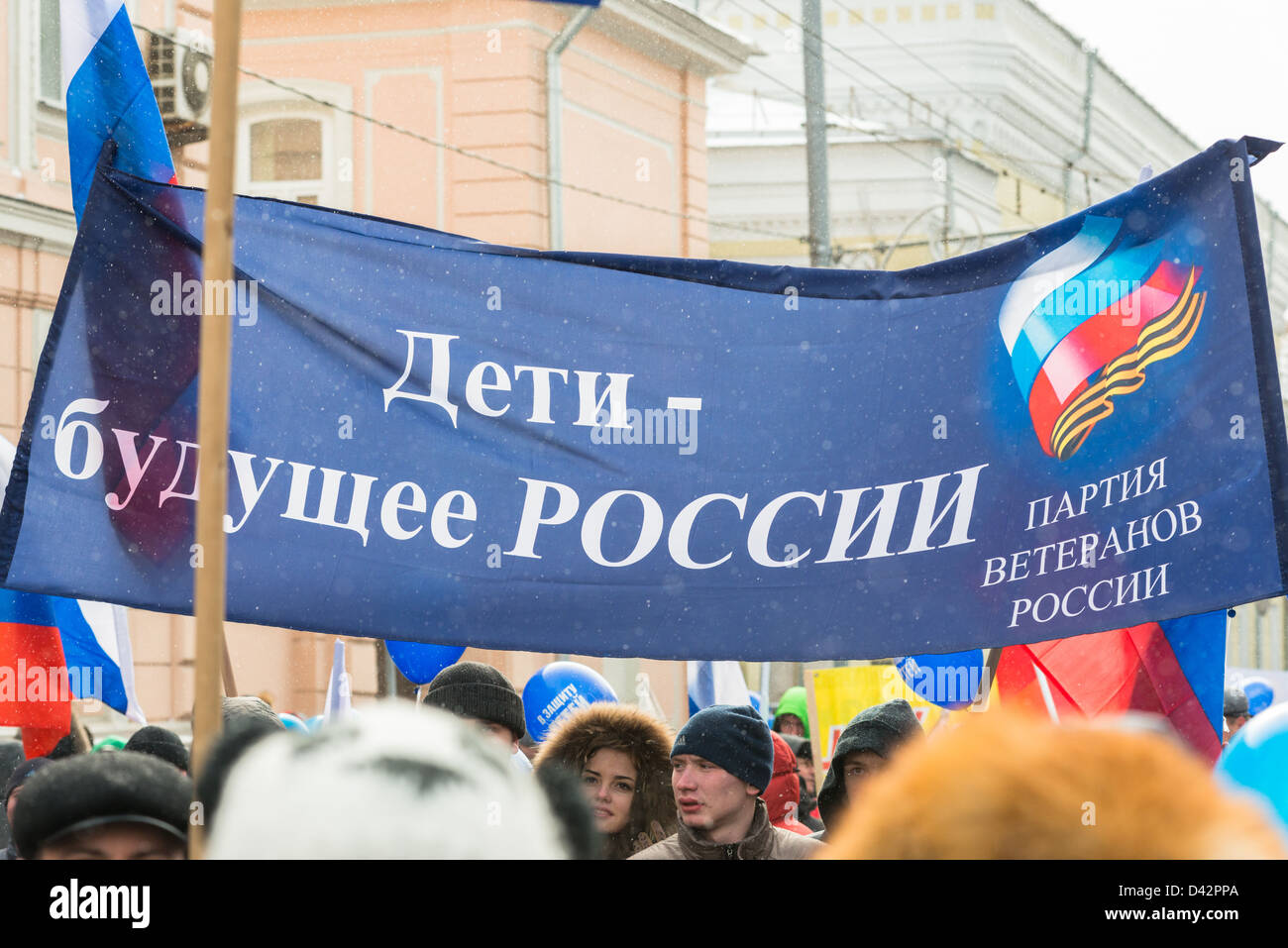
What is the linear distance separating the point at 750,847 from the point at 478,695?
1.16 m

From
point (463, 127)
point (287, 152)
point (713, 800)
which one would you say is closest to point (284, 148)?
point (287, 152)

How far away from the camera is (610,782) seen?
450 cm

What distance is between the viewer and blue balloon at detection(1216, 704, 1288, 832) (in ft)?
9.64

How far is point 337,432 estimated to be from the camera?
4.02 m

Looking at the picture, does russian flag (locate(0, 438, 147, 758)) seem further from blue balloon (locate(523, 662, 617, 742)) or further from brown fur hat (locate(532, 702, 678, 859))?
brown fur hat (locate(532, 702, 678, 859))

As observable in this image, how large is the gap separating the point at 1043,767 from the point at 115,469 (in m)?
3.06

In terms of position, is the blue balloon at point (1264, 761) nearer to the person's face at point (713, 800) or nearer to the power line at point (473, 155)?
the person's face at point (713, 800)

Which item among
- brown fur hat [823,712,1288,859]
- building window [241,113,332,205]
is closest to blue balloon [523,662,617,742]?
brown fur hat [823,712,1288,859]

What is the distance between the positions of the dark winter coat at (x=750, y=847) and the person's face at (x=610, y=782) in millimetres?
522

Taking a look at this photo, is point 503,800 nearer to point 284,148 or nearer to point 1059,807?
point 1059,807

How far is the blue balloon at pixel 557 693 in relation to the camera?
21.1 feet

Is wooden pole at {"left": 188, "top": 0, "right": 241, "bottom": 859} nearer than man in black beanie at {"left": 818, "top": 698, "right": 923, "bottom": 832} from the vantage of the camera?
Yes
